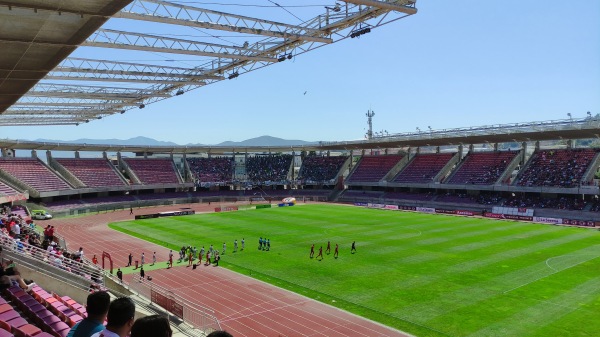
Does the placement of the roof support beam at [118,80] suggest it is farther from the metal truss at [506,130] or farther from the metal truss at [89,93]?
the metal truss at [506,130]

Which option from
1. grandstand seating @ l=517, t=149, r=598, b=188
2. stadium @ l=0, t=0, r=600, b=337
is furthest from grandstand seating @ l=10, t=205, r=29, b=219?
grandstand seating @ l=517, t=149, r=598, b=188

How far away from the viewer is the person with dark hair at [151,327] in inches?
123

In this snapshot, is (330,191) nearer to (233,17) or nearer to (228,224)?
(228,224)

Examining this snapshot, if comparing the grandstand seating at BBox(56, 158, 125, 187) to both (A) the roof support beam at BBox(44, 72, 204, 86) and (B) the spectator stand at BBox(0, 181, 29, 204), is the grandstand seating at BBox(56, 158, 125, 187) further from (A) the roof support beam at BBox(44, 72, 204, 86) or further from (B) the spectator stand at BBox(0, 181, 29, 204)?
(A) the roof support beam at BBox(44, 72, 204, 86)

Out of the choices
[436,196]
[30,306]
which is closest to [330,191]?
[436,196]

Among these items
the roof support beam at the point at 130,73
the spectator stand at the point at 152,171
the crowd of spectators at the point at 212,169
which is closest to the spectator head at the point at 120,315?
the roof support beam at the point at 130,73

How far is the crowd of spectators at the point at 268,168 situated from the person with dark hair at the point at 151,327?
2945 inches

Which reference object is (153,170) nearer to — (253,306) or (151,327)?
(253,306)

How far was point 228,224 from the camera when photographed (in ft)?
148

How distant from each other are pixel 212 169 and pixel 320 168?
19642 mm

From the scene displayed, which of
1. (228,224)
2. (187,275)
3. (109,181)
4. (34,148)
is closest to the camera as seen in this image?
(187,275)

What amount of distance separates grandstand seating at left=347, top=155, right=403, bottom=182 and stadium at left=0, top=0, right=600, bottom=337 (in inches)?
16.4

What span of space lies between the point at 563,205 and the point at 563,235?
Result: 41.1 ft

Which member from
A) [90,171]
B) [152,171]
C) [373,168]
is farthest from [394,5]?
[152,171]
